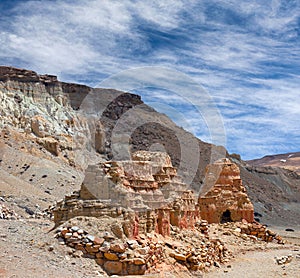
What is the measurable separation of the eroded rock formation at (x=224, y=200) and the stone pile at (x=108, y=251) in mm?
15848

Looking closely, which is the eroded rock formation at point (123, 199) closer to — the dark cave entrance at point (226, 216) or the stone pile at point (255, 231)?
the stone pile at point (255, 231)

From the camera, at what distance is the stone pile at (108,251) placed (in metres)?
15.1

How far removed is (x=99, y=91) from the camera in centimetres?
10181

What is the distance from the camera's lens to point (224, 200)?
3097 cm

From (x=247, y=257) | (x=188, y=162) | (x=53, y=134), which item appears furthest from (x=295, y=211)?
(x=247, y=257)

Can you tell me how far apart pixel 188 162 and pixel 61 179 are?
3908 cm

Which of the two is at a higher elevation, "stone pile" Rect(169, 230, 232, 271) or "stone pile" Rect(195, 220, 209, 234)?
"stone pile" Rect(195, 220, 209, 234)

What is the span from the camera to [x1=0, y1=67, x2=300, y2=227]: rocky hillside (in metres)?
47.1

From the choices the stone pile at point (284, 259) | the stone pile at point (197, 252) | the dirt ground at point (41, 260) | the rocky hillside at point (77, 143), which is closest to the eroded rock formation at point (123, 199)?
the stone pile at point (197, 252)

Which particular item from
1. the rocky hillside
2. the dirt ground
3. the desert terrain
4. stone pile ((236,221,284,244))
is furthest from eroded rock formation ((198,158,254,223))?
the rocky hillside

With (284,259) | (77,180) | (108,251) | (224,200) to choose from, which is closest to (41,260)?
(108,251)

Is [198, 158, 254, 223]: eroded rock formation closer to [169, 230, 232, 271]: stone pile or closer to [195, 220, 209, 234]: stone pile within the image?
[195, 220, 209, 234]: stone pile

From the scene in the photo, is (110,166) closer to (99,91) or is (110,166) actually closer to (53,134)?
(53,134)

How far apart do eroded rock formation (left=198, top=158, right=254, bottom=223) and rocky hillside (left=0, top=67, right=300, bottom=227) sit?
438 inches
